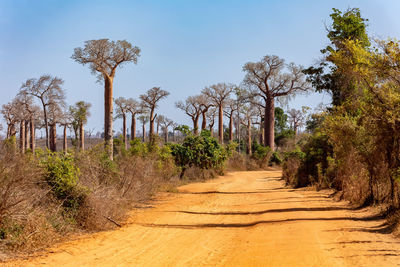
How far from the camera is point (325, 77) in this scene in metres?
20.0

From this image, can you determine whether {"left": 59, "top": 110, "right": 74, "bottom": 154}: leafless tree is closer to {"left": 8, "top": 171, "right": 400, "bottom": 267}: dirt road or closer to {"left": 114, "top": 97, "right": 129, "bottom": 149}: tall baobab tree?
{"left": 114, "top": 97, "right": 129, "bottom": 149}: tall baobab tree

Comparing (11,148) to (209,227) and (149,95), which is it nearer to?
(209,227)

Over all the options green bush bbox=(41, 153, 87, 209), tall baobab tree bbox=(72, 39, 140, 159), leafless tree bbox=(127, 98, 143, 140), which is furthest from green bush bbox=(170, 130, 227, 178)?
leafless tree bbox=(127, 98, 143, 140)

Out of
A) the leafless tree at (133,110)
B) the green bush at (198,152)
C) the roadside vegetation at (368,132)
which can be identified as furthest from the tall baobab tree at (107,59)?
the leafless tree at (133,110)

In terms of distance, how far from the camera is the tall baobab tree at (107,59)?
59.4 ft

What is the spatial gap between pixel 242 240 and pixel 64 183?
341 cm

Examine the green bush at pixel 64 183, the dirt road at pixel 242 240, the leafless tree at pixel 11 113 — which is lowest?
the dirt road at pixel 242 240

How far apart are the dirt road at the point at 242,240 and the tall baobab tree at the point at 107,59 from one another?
8295 millimetres

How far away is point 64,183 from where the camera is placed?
773cm

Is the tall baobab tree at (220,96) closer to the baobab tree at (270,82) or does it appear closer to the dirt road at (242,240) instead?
the baobab tree at (270,82)

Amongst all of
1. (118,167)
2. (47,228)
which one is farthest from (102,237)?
(118,167)

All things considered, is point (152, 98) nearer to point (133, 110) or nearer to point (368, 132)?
point (133, 110)

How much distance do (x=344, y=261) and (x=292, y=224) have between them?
2871 millimetres

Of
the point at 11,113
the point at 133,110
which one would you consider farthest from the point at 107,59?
the point at 133,110
